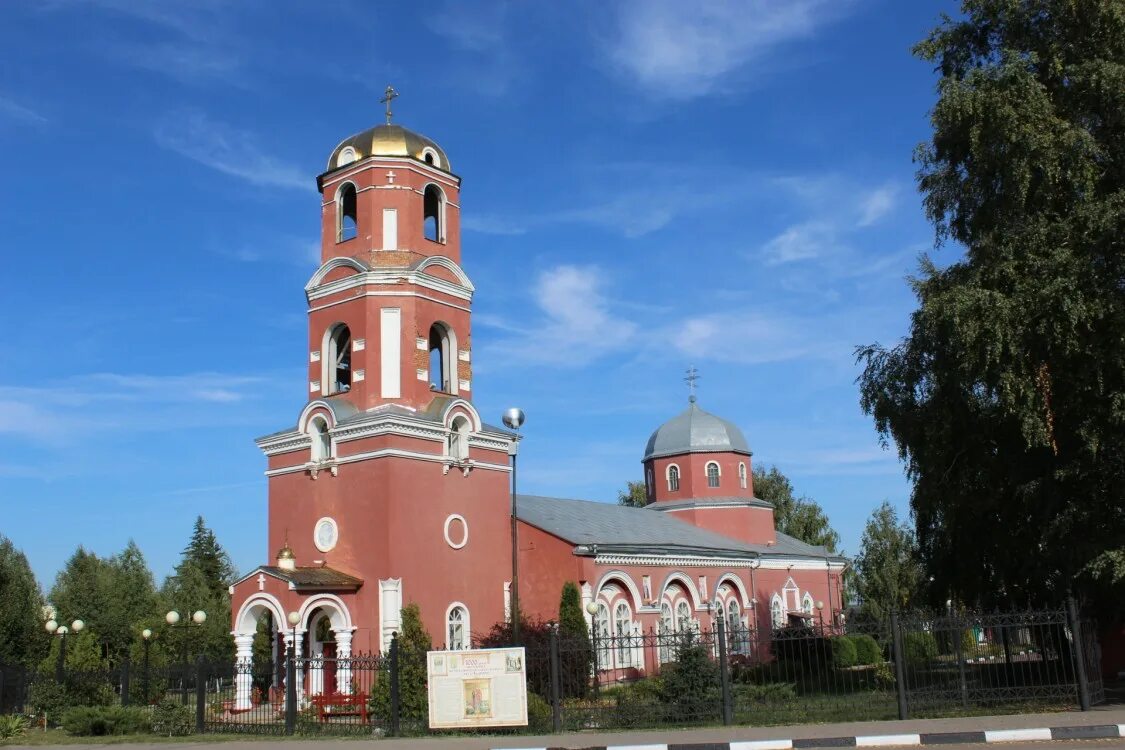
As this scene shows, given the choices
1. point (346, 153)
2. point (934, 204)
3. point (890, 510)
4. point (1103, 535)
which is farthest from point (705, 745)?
point (890, 510)

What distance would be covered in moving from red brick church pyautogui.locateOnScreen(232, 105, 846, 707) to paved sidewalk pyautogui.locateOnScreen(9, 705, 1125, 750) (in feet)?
22.2

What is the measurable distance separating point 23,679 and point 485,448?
11800 millimetres

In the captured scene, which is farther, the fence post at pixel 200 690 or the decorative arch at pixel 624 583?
the decorative arch at pixel 624 583

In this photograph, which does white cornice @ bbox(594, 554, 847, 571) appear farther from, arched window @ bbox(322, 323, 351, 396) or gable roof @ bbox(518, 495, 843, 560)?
arched window @ bbox(322, 323, 351, 396)

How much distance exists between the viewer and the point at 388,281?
2653 cm

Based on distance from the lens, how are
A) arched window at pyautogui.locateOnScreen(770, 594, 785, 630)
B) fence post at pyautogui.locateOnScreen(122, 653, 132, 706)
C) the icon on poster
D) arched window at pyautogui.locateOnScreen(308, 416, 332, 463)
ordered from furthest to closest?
arched window at pyautogui.locateOnScreen(770, 594, 785, 630) < arched window at pyautogui.locateOnScreen(308, 416, 332, 463) < fence post at pyautogui.locateOnScreen(122, 653, 132, 706) < the icon on poster

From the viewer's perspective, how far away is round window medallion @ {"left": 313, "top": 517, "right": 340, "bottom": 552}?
83.3 feet

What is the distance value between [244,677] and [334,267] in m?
10.5

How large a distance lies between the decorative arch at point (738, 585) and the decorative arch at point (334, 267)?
16758 millimetres

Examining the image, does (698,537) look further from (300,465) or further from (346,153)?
(346,153)

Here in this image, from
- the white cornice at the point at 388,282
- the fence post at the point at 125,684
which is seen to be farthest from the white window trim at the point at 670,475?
the fence post at the point at 125,684

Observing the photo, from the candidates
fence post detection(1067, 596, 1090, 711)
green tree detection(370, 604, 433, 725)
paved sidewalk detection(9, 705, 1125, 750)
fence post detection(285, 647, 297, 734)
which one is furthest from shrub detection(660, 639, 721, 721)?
fence post detection(285, 647, 297, 734)

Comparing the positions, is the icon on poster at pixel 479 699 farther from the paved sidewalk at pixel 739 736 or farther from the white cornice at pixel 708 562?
the white cornice at pixel 708 562

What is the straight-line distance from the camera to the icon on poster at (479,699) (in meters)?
16.6
